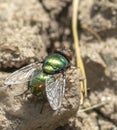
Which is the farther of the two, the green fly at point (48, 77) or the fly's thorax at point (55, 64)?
the fly's thorax at point (55, 64)

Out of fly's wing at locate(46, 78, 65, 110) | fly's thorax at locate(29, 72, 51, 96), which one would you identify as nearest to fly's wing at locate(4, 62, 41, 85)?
fly's thorax at locate(29, 72, 51, 96)

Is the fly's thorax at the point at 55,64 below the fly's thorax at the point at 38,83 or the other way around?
the other way around

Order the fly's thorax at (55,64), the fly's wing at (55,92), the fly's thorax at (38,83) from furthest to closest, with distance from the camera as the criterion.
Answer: the fly's thorax at (55,64) < the fly's thorax at (38,83) < the fly's wing at (55,92)

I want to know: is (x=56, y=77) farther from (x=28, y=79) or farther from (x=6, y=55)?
(x=6, y=55)

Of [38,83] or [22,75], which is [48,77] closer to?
[38,83]

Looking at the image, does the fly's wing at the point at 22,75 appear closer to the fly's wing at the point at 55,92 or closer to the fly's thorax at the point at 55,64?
the fly's thorax at the point at 55,64

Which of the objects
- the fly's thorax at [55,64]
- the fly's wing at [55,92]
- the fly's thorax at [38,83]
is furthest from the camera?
the fly's thorax at [55,64]

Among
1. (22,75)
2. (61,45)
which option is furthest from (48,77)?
(61,45)

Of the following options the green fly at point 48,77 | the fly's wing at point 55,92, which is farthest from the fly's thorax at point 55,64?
the fly's wing at point 55,92

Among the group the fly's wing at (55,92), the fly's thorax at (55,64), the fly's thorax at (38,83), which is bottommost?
the fly's wing at (55,92)
